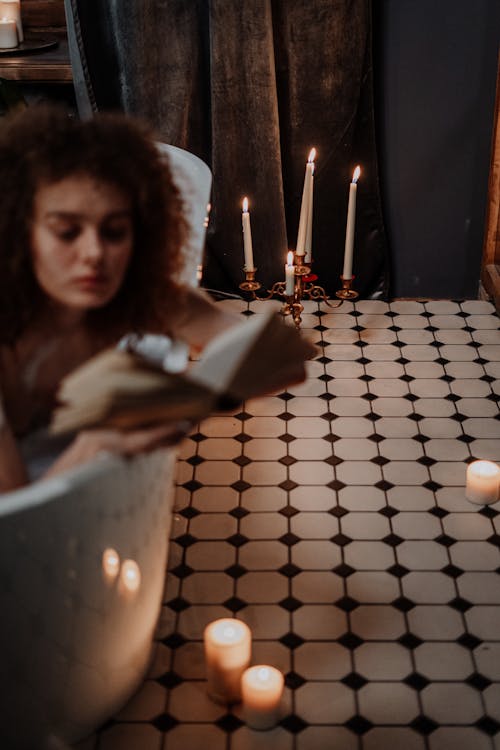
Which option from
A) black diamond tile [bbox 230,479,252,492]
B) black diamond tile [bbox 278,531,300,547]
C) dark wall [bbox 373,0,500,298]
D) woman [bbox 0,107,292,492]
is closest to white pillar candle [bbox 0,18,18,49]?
dark wall [bbox 373,0,500,298]

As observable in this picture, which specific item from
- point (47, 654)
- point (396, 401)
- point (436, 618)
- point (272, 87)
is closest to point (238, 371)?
point (47, 654)

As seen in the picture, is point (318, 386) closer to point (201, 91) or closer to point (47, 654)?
point (201, 91)

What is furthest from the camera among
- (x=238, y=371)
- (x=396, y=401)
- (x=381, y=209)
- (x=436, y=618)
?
(x=381, y=209)

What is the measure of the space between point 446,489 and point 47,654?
1.24 m

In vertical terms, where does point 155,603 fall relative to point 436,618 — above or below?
above

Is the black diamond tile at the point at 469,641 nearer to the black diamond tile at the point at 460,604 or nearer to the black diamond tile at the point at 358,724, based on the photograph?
the black diamond tile at the point at 460,604

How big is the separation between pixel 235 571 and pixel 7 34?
189 cm

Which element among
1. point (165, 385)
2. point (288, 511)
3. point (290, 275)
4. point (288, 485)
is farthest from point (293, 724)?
point (290, 275)

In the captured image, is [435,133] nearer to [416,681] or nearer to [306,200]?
[306,200]

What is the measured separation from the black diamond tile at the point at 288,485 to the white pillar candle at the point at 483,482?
44 cm

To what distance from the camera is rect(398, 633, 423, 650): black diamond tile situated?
7.09ft

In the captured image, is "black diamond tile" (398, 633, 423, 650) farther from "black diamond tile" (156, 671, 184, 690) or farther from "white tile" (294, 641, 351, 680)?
"black diamond tile" (156, 671, 184, 690)

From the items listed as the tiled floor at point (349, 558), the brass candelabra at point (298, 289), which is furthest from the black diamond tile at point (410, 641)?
the brass candelabra at point (298, 289)

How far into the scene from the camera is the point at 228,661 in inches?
77.3
